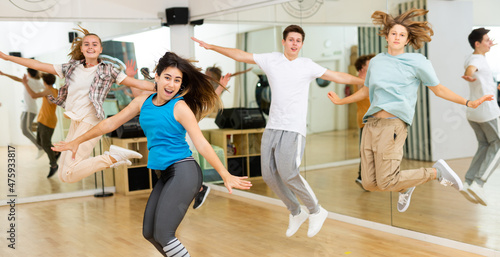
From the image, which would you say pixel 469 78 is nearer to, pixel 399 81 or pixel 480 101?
pixel 480 101

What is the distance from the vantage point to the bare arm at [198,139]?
295 centimetres

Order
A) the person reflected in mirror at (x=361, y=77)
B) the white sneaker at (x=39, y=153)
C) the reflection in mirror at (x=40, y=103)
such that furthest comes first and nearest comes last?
the white sneaker at (x=39, y=153), the reflection in mirror at (x=40, y=103), the person reflected in mirror at (x=361, y=77)

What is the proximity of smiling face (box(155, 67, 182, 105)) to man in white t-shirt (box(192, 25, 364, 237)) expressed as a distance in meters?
1.05

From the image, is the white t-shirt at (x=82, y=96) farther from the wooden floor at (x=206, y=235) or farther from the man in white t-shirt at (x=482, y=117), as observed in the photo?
the man in white t-shirt at (x=482, y=117)

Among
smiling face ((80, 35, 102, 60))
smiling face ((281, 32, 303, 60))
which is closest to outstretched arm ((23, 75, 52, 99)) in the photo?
smiling face ((80, 35, 102, 60))

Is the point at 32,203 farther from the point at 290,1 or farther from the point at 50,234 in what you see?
the point at 290,1

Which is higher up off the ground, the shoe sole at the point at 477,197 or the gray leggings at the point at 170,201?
the gray leggings at the point at 170,201

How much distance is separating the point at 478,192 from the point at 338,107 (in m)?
1.98

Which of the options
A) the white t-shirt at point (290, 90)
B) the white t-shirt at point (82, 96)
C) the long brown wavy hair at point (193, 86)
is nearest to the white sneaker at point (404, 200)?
the white t-shirt at point (290, 90)

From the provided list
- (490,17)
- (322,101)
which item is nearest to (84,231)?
(322,101)

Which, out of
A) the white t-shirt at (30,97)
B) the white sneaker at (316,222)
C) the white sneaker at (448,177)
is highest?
the white t-shirt at (30,97)

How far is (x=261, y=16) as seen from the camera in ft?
19.8

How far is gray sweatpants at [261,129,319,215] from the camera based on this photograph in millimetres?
4242

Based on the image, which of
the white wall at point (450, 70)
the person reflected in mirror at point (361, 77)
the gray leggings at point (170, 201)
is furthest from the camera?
the person reflected in mirror at point (361, 77)
